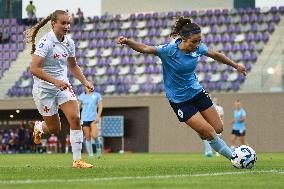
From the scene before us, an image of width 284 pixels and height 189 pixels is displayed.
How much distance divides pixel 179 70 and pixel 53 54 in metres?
1.76

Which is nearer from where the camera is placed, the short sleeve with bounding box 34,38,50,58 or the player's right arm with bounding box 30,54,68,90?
the player's right arm with bounding box 30,54,68,90

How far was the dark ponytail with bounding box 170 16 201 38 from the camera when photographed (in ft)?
34.1

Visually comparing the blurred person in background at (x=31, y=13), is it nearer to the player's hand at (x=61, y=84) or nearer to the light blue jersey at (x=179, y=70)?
the light blue jersey at (x=179, y=70)

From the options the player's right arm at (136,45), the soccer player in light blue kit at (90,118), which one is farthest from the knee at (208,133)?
the soccer player in light blue kit at (90,118)

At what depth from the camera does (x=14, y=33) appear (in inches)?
1431

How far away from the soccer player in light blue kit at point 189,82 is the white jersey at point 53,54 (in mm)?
1356

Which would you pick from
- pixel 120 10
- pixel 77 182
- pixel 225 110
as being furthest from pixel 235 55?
pixel 77 182

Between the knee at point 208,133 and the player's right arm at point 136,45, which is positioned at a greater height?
the player's right arm at point 136,45

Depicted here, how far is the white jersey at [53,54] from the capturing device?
10.5 m

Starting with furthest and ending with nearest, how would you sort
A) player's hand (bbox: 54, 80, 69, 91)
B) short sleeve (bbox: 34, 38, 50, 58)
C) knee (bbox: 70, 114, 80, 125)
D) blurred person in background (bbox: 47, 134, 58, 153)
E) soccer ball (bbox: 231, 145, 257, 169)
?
1. blurred person in background (bbox: 47, 134, 58, 153)
2. knee (bbox: 70, 114, 80, 125)
3. short sleeve (bbox: 34, 38, 50, 58)
4. soccer ball (bbox: 231, 145, 257, 169)
5. player's hand (bbox: 54, 80, 69, 91)

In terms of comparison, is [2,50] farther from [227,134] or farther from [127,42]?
[127,42]

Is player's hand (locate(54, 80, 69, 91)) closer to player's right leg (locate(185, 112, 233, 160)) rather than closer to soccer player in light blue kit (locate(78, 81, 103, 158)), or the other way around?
player's right leg (locate(185, 112, 233, 160))

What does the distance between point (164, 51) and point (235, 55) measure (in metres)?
20.6

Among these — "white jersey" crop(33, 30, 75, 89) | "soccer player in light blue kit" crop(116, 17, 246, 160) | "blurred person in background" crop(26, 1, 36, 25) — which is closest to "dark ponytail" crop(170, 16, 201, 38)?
"soccer player in light blue kit" crop(116, 17, 246, 160)
